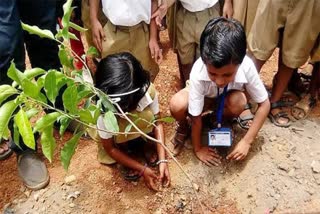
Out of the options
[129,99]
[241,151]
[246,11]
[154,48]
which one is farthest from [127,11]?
[241,151]

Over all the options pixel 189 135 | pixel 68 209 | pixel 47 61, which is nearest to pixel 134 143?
pixel 189 135

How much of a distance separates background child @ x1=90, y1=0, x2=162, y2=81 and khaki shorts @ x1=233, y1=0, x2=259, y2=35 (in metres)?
0.41

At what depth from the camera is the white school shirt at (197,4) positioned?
222 cm

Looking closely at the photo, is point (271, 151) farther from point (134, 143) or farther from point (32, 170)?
point (32, 170)

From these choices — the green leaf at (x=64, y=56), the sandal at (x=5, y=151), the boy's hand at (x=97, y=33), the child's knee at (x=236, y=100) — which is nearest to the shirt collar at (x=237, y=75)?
the child's knee at (x=236, y=100)

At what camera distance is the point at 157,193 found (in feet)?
6.75

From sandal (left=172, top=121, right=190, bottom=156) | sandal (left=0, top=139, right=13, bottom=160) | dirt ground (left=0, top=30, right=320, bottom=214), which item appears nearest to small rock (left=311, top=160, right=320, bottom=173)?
dirt ground (left=0, top=30, right=320, bottom=214)

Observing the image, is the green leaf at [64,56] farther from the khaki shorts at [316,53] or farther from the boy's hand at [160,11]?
the khaki shorts at [316,53]

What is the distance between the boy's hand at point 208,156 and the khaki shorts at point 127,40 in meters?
0.58

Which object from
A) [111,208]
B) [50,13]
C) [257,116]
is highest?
[50,13]

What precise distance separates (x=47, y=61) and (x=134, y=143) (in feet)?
1.96

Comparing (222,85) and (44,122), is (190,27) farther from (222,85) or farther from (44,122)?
(44,122)

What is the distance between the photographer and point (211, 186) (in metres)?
2.05

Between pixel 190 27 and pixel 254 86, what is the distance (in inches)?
21.5
